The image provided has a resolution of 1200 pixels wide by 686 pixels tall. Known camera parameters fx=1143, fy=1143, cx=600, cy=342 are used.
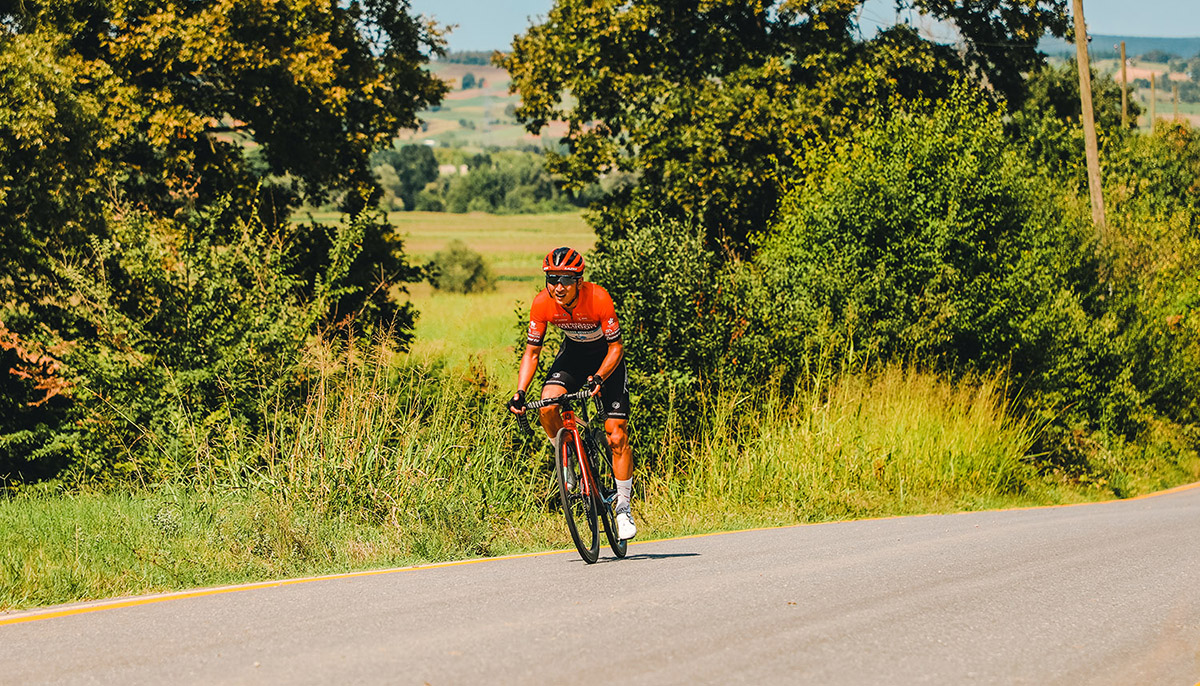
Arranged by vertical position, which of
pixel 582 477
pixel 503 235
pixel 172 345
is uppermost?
pixel 172 345

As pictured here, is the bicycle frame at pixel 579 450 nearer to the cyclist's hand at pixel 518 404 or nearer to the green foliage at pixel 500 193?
the cyclist's hand at pixel 518 404

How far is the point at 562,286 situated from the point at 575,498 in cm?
144

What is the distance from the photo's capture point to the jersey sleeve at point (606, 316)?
787cm

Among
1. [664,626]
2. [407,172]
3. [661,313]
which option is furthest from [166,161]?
[407,172]

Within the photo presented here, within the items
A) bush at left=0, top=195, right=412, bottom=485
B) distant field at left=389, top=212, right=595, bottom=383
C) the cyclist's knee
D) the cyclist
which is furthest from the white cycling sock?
distant field at left=389, top=212, right=595, bottom=383

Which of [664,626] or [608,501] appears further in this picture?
[608,501]

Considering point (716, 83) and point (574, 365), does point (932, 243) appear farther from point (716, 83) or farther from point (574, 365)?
point (574, 365)

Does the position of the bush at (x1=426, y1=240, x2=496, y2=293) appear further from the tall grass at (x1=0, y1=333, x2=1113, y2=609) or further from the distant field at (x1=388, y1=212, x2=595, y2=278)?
the tall grass at (x1=0, y1=333, x2=1113, y2=609)

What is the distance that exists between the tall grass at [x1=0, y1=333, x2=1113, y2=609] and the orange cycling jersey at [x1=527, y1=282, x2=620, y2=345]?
2093 mm

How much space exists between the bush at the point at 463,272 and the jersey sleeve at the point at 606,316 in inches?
2171

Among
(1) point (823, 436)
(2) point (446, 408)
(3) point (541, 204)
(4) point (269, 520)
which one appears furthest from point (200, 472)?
(3) point (541, 204)

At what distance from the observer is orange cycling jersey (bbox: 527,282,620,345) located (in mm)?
7871

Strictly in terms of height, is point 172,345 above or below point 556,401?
below

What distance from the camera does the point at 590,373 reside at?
26.9 feet
